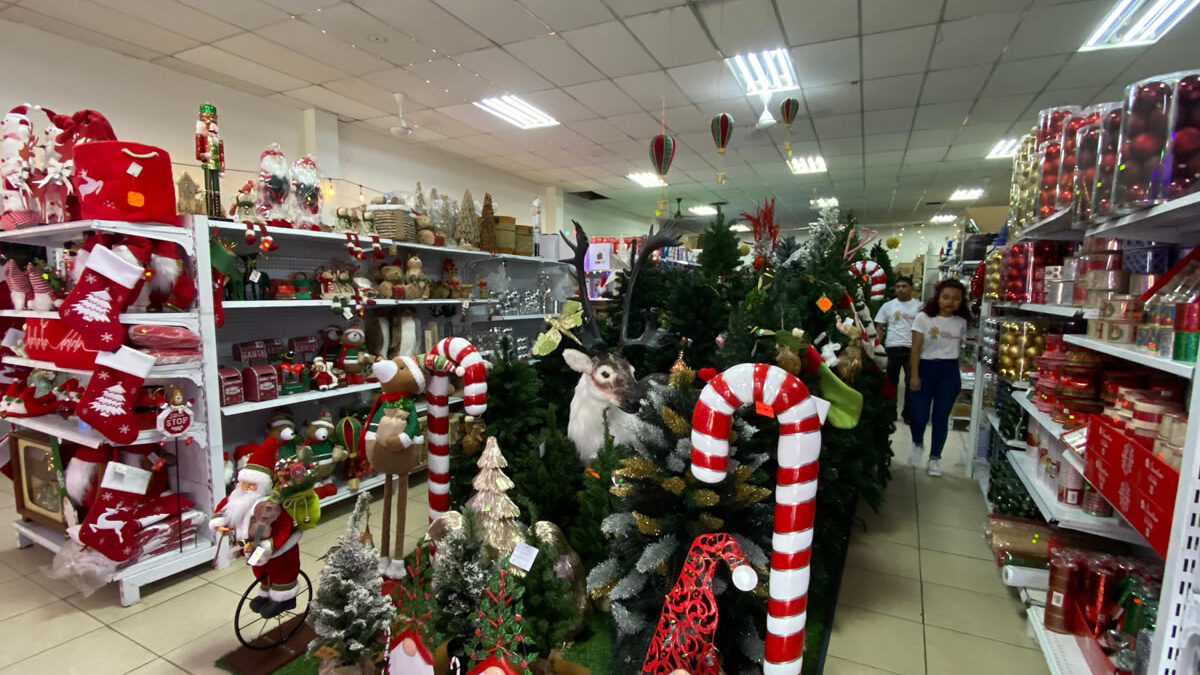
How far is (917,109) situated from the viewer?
18.1 feet

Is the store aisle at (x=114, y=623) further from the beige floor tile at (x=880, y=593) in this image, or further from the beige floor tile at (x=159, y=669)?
the beige floor tile at (x=880, y=593)

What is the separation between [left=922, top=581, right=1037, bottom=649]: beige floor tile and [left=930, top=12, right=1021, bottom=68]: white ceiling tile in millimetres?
3559

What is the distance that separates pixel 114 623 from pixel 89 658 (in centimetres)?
25

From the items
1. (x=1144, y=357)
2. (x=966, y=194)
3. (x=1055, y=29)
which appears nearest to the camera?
(x=1144, y=357)

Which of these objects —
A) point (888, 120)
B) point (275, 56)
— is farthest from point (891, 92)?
point (275, 56)

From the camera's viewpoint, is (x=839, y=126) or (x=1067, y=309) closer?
(x=1067, y=309)

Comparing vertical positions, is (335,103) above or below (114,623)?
above

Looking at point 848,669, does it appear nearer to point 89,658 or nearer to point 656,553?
point 656,553

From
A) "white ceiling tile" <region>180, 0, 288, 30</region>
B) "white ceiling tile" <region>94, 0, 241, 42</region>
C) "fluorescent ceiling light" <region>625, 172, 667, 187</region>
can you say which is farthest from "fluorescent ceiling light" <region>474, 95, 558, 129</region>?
"fluorescent ceiling light" <region>625, 172, 667, 187</region>

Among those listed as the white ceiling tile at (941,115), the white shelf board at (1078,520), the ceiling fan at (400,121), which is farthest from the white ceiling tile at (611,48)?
the white shelf board at (1078,520)

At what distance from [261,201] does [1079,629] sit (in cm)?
440

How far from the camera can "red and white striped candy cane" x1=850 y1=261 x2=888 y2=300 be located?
3857mm

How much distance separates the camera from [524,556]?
1.69m

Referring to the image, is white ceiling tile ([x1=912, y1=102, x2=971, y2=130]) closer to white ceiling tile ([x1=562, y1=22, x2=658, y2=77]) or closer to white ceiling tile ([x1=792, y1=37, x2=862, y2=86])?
white ceiling tile ([x1=792, y1=37, x2=862, y2=86])
